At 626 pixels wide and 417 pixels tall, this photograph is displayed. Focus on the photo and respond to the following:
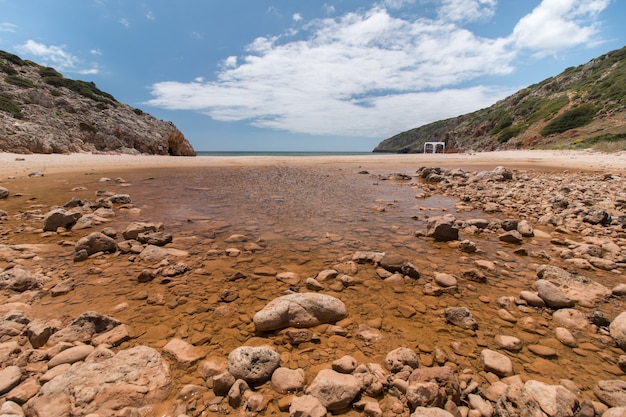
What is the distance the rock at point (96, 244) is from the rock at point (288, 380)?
16.2 feet

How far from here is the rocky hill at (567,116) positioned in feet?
136

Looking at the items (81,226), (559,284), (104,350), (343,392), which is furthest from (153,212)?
(559,284)

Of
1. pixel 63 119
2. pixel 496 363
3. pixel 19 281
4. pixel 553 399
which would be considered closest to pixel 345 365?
pixel 496 363

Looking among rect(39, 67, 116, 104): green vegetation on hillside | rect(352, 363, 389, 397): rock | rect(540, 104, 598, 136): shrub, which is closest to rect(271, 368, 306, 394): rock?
rect(352, 363, 389, 397): rock

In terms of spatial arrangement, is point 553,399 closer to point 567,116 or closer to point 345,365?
point 345,365

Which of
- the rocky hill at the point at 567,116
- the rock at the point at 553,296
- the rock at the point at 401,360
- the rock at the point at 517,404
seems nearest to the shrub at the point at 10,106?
the rock at the point at 401,360

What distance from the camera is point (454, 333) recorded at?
3221mm

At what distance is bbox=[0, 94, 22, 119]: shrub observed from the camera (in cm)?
2883

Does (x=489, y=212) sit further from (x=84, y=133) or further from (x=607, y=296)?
(x=84, y=133)

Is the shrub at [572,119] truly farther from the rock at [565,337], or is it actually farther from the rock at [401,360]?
the rock at [401,360]

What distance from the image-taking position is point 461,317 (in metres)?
3.41

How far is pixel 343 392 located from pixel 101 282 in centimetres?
428

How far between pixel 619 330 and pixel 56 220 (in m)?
10.6

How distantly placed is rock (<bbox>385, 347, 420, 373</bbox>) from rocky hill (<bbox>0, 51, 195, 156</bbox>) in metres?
38.1
